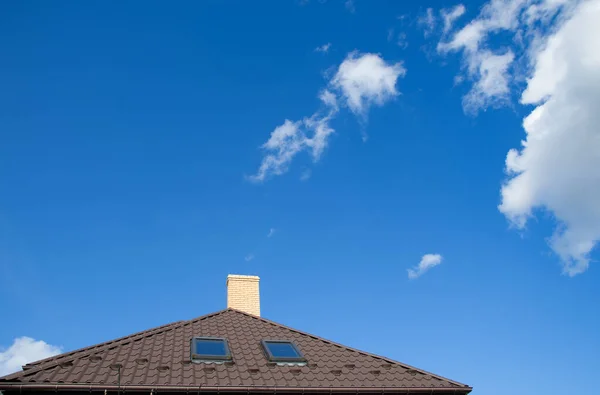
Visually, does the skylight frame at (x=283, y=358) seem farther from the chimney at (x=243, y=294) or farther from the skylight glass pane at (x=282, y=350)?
the chimney at (x=243, y=294)

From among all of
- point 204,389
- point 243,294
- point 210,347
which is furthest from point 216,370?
point 243,294

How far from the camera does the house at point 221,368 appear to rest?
12.1m

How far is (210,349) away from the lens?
1412 centimetres

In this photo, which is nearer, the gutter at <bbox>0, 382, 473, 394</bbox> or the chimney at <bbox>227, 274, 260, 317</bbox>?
the gutter at <bbox>0, 382, 473, 394</bbox>

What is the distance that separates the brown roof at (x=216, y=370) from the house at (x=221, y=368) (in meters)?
0.02

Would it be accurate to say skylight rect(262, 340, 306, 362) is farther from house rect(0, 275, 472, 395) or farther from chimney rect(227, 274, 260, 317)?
chimney rect(227, 274, 260, 317)

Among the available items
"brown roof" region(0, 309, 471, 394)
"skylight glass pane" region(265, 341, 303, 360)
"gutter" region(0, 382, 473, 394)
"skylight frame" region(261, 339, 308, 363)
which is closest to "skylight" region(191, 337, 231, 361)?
"brown roof" region(0, 309, 471, 394)

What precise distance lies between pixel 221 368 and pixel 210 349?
108cm

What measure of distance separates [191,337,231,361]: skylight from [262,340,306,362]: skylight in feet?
3.44

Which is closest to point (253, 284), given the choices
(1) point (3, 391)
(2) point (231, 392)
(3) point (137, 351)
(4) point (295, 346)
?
(4) point (295, 346)

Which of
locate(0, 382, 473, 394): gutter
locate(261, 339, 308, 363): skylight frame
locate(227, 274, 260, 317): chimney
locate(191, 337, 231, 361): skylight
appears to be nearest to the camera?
locate(0, 382, 473, 394): gutter

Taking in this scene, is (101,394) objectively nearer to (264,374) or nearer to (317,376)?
(264,374)

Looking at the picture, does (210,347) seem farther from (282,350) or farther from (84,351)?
(84,351)

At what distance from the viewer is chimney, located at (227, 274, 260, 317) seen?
1878 cm
